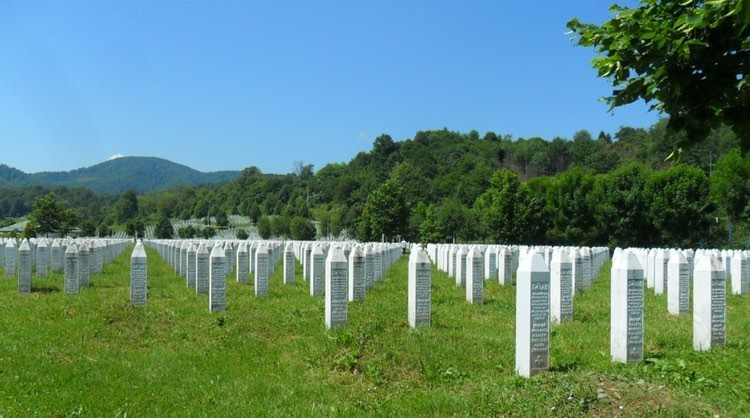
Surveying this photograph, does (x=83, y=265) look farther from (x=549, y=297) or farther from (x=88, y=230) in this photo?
(x=88, y=230)

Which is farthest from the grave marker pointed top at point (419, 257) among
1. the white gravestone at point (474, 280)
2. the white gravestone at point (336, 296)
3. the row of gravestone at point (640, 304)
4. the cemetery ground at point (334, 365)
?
the white gravestone at point (474, 280)

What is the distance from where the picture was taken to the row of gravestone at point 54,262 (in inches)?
703

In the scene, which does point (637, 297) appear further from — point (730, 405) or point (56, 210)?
point (56, 210)

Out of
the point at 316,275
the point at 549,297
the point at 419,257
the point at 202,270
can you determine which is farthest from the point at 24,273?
the point at 549,297

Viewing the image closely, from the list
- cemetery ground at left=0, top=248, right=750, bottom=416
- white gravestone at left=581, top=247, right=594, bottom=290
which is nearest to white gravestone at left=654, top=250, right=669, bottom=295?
white gravestone at left=581, top=247, right=594, bottom=290

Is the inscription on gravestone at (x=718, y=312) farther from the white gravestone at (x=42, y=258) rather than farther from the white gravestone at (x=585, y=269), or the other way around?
the white gravestone at (x=42, y=258)

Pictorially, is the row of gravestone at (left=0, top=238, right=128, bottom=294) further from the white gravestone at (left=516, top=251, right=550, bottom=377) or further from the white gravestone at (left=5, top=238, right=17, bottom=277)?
the white gravestone at (left=516, top=251, right=550, bottom=377)

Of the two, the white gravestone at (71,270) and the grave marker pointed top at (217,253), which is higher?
the grave marker pointed top at (217,253)

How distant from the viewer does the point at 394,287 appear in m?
20.4

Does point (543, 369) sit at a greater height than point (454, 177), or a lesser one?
lesser

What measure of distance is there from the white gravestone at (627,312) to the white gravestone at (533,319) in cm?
137

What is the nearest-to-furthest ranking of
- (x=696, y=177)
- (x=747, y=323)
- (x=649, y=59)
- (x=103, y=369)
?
1. (x=649, y=59)
2. (x=103, y=369)
3. (x=747, y=323)
4. (x=696, y=177)

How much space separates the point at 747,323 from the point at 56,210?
273 feet

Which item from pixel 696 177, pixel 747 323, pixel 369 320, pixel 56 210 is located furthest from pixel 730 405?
pixel 56 210
